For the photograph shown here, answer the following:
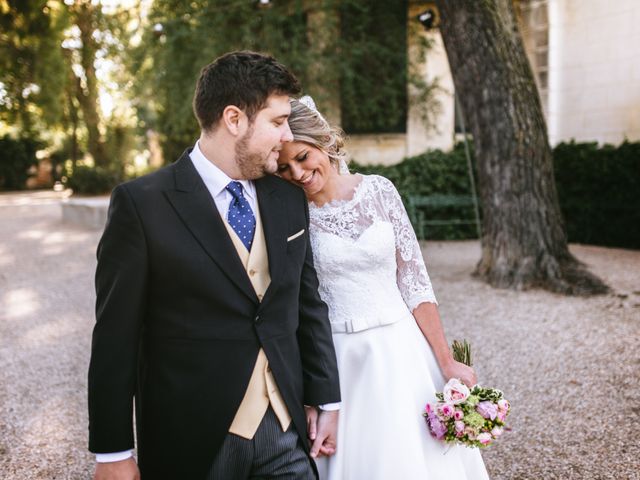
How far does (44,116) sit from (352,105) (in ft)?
37.0

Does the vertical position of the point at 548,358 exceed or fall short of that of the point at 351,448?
it falls short

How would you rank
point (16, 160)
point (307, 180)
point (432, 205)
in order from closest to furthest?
point (307, 180)
point (432, 205)
point (16, 160)

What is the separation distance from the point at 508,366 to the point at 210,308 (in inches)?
142

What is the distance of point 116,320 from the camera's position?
166 cm

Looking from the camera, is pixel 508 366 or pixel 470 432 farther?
pixel 508 366

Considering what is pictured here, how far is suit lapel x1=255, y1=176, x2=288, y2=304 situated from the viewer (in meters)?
1.79

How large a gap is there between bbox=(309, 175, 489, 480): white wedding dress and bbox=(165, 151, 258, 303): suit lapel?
2.05ft

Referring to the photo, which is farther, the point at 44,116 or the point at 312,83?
the point at 44,116

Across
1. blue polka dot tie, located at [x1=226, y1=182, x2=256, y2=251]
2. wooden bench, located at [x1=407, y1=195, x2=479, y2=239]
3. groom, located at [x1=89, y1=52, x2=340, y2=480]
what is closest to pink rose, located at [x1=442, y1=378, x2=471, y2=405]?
groom, located at [x1=89, y1=52, x2=340, y2=480]

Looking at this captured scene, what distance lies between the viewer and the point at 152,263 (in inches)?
66.1

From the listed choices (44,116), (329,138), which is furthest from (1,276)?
(44,116)

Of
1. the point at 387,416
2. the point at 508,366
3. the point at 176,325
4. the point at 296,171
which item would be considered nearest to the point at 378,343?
the point at 387,416

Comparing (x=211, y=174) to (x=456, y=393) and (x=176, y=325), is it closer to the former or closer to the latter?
(x=176, y=325)

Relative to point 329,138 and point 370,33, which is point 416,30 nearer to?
point 370,33
